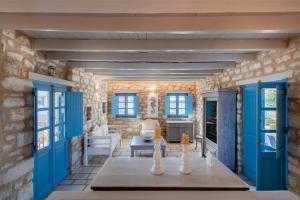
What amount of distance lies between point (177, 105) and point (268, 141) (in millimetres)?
5970

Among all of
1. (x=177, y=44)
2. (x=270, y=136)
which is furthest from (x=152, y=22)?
(x=270, y=136)

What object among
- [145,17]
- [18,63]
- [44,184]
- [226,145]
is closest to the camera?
[145,17]

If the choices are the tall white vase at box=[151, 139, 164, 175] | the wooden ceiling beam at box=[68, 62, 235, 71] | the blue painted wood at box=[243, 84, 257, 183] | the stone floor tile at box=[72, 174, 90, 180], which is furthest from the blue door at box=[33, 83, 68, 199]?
the blue painted wood at box=[243, 84, 257, 183]

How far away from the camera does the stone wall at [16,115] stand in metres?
2.99

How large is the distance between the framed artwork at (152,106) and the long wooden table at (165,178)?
7.28 meters

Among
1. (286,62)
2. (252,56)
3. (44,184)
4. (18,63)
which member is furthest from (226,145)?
(18,63)

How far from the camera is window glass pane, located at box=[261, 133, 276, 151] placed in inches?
157

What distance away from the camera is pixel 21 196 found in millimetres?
3389

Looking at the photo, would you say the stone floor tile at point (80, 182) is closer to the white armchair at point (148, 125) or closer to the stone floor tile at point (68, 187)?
the stone floor tile at point (68, 187)

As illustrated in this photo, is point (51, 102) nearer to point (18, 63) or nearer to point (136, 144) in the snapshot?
point (18, 63)

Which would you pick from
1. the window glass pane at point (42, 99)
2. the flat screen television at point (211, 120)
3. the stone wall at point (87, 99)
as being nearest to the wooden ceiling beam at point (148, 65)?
the stone wall at point (87, 99)

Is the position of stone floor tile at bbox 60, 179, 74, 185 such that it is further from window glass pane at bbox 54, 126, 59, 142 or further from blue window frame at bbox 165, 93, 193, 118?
blue window frame at bbox 165, 93, 193, 118

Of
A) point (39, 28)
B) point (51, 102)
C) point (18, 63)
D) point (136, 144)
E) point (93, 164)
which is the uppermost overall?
point (39, 28)

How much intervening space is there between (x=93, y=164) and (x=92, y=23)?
4.56 m
